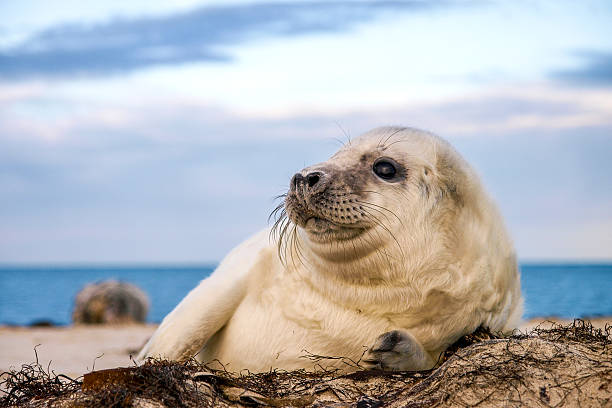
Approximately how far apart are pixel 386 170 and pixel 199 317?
156 cm

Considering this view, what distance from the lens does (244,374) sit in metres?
4.74

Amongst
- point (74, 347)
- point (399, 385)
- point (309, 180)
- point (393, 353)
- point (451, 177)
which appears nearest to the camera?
point (399, 385)

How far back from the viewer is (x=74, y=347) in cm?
937

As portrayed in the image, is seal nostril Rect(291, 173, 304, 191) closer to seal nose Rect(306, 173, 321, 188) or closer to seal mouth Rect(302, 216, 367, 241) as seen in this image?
seal nose Rect(306, 173, 321, 188)

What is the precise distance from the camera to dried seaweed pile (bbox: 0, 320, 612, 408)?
3.53 meters

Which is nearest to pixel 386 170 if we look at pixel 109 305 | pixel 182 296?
pixel 109 305

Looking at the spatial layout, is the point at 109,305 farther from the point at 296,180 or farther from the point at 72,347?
the point at 296,180

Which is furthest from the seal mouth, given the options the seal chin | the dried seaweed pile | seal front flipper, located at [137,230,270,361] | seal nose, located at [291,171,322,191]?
seal front flipper, located at [137,230,270,361]

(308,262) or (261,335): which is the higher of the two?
(308,262)

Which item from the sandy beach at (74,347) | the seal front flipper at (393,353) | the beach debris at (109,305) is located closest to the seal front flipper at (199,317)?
the sandy beach at (74,347)

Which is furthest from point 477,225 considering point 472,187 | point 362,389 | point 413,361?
point 362,389

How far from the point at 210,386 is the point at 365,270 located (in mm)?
1051

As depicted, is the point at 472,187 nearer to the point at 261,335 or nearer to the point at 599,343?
the point at 599,343

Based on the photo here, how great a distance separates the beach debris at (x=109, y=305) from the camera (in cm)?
1598
